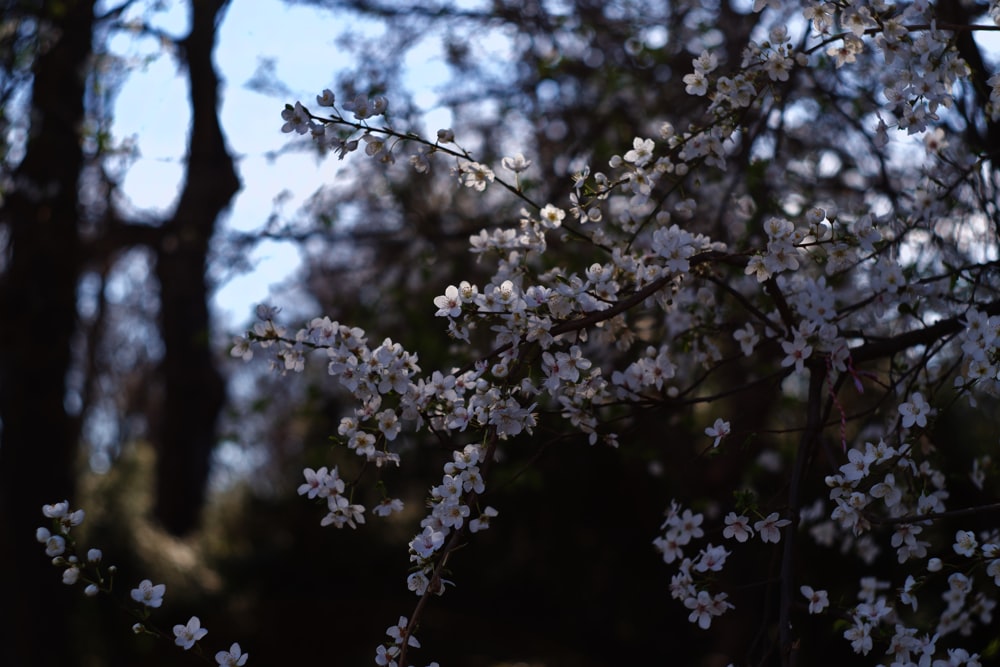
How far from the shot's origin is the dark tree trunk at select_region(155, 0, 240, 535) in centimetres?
612

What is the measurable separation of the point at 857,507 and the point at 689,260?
677 millimetres

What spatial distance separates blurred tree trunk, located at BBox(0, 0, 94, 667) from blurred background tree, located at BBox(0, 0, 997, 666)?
0.01 m

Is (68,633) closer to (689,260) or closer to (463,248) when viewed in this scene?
(463,248)

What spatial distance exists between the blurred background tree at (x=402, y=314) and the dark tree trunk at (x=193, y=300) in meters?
0.03

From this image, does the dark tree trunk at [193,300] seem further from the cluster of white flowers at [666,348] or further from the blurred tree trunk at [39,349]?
the cluster of white flowers at [666,348]

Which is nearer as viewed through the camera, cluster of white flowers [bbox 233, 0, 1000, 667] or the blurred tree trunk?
cluster of white flowers [bbox 233, 0, 1000, 667]

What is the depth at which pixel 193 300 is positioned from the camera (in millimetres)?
9555

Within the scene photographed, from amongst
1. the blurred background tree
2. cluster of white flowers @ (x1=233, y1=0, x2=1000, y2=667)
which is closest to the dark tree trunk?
the blurred background tree

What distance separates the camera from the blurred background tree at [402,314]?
4980mm

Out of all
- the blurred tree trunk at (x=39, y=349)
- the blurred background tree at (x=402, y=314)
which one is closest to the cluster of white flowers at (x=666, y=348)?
the blurred background tree at (x=402, y=314)

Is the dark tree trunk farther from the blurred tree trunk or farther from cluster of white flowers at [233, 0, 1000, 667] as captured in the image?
cluster of white flowers at [233, 0, 1000, 667]

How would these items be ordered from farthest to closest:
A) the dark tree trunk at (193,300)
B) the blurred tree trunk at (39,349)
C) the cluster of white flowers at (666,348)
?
1. the blurred tree trunk at (39,349)
2. the dark tree trunk at (193,300)
3. the cluster of white flowers at (666,348)

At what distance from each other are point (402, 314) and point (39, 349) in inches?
106

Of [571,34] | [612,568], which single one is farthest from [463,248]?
[612,568]
